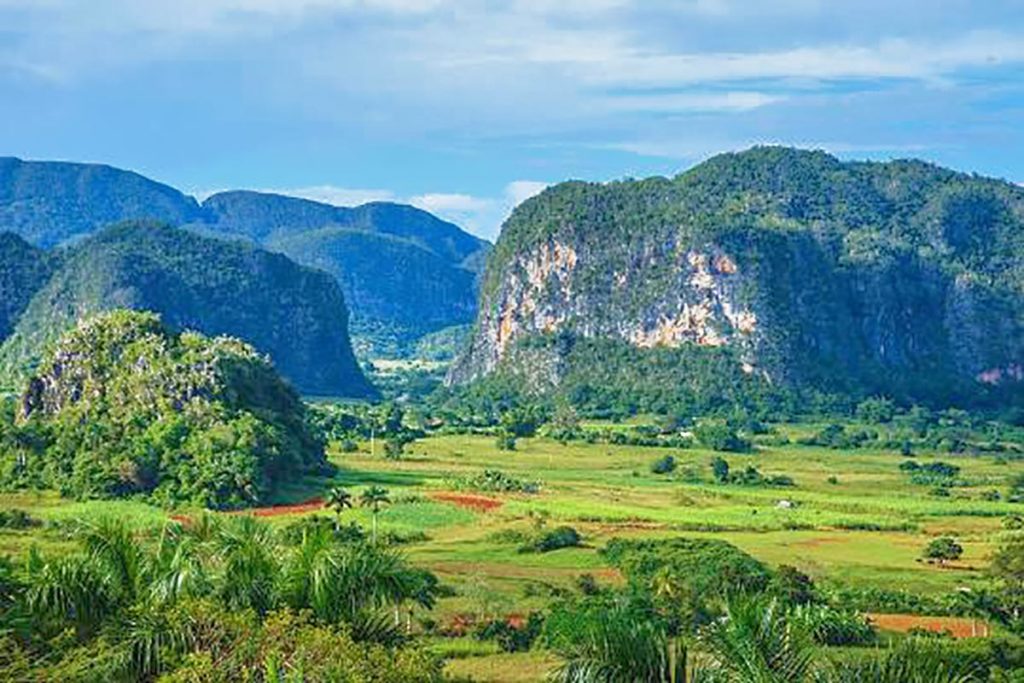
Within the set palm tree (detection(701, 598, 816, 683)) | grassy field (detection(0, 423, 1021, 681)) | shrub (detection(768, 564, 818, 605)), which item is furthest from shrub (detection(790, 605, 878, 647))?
palm tree (detection(701, 598, 816, 683))

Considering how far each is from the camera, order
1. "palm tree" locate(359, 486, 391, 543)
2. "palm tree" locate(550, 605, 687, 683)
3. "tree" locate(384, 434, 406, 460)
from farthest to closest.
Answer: "tree" locate(384, 434, 406, 460)
"palm tree" locate(359, 486, 391, 543)
"palm tree" locate(550, 605, 687, 683)

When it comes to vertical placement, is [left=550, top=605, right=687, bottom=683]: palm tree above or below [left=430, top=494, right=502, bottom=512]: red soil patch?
above

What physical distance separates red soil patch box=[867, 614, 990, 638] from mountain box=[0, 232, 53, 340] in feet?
502

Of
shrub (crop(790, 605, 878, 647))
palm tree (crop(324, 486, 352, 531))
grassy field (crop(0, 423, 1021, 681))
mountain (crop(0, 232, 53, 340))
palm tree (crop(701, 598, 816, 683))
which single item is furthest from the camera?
mountain (crop(0, 232, 53, 340))

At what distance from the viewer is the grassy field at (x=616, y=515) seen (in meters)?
48.5

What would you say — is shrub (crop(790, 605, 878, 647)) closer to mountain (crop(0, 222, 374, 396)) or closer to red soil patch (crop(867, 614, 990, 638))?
red soil patch (crop(867, 614, 990, 638))

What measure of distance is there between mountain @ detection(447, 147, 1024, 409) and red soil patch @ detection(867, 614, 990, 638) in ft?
316

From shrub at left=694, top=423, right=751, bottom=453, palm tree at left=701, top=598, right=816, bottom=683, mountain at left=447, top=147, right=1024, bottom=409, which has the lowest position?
shrub at left=694, top=423, right=751, bottom=453

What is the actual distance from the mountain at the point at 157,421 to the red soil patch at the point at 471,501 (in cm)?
896

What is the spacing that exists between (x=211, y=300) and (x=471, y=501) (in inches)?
4998

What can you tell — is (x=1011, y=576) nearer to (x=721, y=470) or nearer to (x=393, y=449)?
(x=721, y=470)

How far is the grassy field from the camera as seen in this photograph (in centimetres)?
4850

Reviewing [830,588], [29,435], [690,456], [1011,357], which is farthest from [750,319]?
[830,588]

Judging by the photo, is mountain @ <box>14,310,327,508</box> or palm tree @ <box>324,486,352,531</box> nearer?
palm tree @ <box>324,486,352,531</box>
